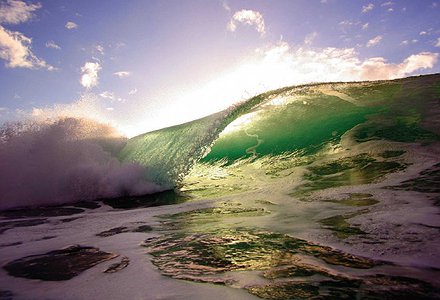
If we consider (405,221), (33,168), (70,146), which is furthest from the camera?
(70,146)

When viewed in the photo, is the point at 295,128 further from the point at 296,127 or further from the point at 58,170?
the point at 58,170

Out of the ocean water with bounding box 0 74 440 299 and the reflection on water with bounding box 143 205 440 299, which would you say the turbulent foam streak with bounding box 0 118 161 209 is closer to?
the ocean water with bounding box 0 74 440 299

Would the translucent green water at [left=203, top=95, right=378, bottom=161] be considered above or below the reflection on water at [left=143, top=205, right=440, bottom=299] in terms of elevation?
above

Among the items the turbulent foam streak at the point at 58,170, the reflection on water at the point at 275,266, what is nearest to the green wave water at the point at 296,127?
the turbulent foam streak at the point at 58,170

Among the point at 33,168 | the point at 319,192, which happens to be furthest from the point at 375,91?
the point at 33,168

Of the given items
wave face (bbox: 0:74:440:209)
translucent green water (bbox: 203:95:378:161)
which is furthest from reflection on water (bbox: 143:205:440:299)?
translucent green water (bbox: 203:95:378:161)

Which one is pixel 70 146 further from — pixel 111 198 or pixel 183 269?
pixel 183 269
